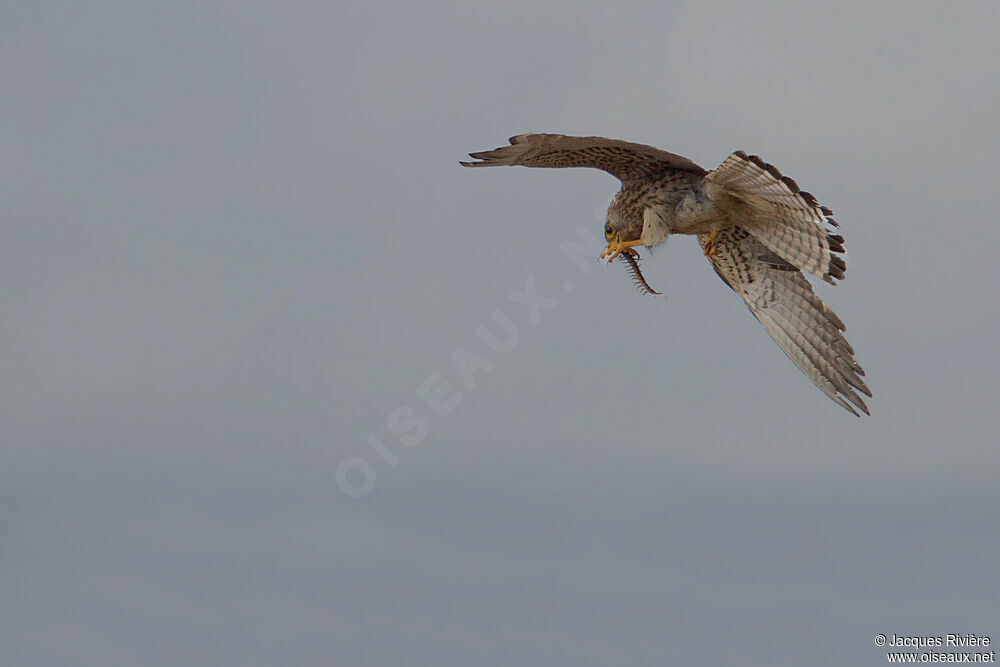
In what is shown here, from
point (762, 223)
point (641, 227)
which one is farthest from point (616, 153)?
point (762, 223)

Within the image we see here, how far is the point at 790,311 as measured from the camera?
14375 mm

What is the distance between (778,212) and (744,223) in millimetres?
830

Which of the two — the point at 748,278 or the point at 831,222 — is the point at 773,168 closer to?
the point at 831,222

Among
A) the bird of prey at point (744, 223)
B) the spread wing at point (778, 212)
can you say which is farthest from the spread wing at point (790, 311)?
the spread wing at point (778, 212)

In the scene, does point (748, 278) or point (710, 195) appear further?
point (748, 278)

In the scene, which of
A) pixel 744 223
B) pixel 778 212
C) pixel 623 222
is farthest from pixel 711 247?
pixel 778 212

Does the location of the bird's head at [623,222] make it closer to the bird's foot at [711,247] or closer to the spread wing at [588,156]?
the spread wing at [588,156]

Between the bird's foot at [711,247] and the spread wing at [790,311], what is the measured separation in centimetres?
4

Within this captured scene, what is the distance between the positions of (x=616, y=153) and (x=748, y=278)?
2.40 meters

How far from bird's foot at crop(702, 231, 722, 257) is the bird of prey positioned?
0.04 feet

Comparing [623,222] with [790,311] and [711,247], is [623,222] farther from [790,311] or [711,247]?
[790,311]

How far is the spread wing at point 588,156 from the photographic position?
12789 mm

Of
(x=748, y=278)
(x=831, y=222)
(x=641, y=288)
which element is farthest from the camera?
(x=748, y=278)

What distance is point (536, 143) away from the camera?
1295cm
